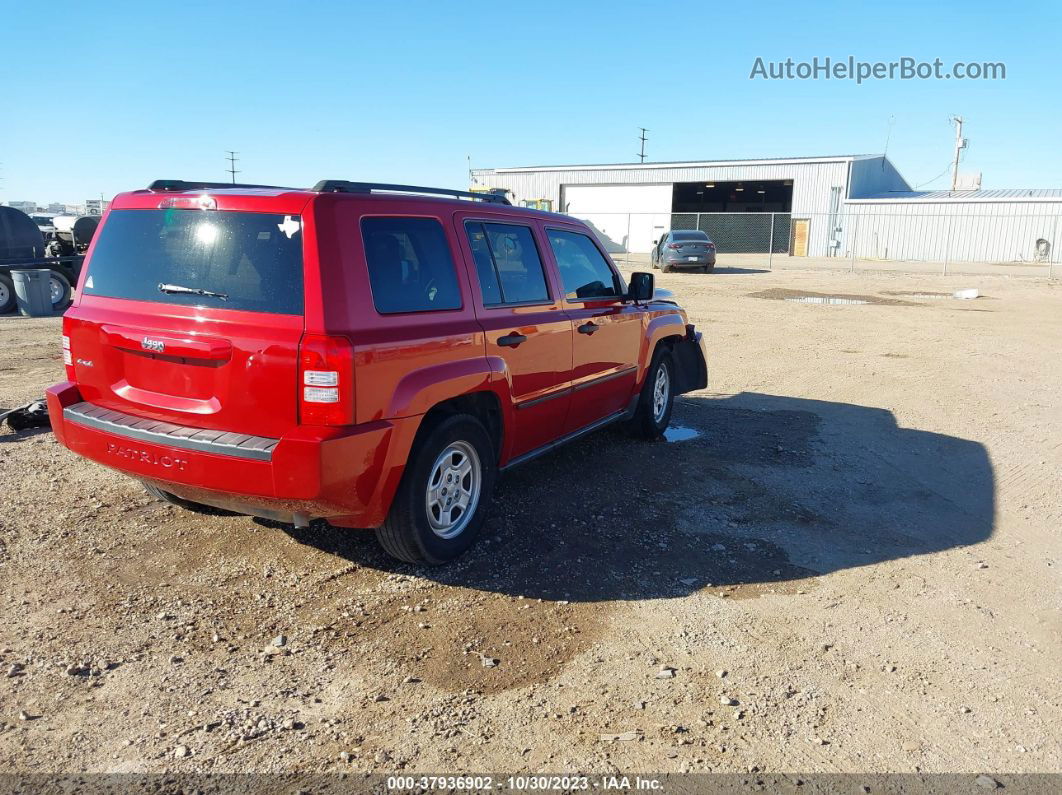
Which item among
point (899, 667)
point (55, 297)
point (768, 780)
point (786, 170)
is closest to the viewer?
point (768, 780)

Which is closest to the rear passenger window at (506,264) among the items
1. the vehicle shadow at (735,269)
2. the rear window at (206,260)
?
the rear window at (206,260)

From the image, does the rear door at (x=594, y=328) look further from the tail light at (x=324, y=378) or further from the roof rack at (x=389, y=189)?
the tail light at (x=324, y=378)

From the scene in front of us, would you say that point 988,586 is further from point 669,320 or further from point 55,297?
point 55,297

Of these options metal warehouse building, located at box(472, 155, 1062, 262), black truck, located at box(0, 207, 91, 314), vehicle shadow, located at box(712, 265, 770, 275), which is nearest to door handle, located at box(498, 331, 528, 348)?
black truck, located at box(0, 207, 91, 314)

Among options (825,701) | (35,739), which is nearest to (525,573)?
(825,701)

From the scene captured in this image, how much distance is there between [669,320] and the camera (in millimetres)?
6969

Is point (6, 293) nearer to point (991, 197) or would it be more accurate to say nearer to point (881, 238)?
point (881, 238)

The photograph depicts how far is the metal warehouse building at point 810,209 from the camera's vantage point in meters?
39.7

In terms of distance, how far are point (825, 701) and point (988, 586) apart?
5.55 ft

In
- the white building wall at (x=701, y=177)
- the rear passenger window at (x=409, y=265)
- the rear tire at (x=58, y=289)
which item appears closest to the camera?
the rear passenger window at (x=409, y=265)

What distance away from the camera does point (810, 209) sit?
45219mm

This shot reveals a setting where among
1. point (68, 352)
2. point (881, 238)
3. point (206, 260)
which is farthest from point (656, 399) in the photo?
point (881, 238)

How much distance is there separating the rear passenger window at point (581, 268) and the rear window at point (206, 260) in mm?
2225

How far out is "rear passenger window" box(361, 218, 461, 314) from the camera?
3834 millimetres
